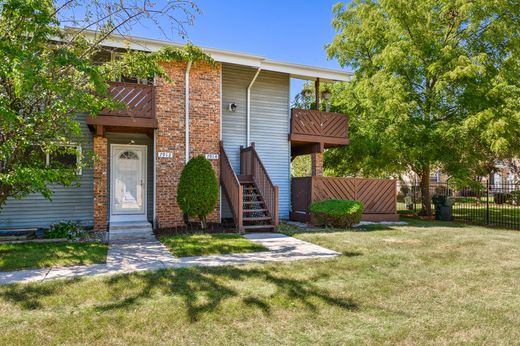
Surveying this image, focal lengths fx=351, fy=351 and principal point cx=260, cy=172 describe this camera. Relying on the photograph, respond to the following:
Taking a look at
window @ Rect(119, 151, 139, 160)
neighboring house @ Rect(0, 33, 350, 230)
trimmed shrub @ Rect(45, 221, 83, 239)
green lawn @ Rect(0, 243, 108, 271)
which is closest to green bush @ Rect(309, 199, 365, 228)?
neighboring house @ Rect(0, 33, 350, 230)

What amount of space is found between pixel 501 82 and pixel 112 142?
13617 millimetres

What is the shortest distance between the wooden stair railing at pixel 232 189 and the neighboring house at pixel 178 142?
0.03m

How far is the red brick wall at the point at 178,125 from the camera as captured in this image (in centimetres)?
1030

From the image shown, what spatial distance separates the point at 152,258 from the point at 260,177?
501cm

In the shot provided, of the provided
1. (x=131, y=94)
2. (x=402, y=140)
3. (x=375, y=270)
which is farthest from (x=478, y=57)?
(x=131, y=94)

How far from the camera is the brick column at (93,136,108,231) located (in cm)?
944

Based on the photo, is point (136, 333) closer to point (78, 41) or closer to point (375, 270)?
point (375, 270)

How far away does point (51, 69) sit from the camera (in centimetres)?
655

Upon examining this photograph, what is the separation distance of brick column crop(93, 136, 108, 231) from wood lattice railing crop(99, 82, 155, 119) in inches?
40.8

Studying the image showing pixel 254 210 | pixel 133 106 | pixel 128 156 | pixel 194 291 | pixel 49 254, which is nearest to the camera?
pixel 194 291

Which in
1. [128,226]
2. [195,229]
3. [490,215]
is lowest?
[490,215]

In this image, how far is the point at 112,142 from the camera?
1089 centimetres

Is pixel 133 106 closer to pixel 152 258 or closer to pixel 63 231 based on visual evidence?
pixel 63 231

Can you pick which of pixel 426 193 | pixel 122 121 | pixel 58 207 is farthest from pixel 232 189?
pixel 426 193
